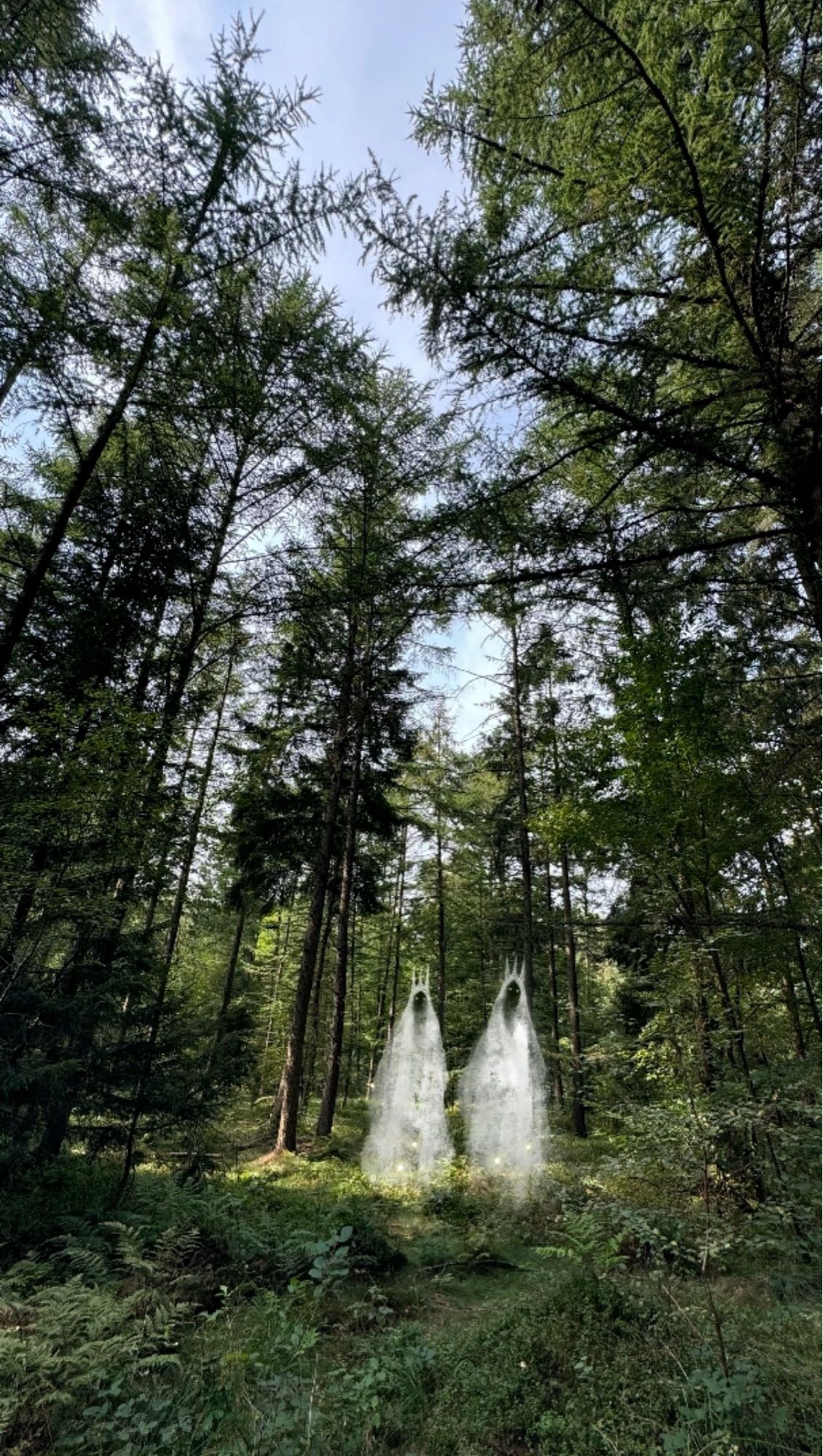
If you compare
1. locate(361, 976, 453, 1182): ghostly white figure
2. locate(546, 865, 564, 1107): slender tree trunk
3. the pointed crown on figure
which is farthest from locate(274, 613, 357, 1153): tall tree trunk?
locate(546, 865, 564, 1107): slender tree trunk

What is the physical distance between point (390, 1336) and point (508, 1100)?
8862 mm

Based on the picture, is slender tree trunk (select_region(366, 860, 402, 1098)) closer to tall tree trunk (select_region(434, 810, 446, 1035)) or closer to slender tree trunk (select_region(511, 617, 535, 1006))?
tall tree trunk (select_region(434, 810, 446, 1035))

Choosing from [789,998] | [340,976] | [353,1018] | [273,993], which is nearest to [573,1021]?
[340,976]

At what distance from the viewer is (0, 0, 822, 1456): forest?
10.4 ft

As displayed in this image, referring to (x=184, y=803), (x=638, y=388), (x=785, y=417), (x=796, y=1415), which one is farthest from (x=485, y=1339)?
(x=638, y=388)

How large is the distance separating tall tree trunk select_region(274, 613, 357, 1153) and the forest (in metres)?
0.31

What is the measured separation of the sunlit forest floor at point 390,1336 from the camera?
3.04 m

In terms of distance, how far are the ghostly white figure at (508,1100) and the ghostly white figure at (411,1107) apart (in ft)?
2.76

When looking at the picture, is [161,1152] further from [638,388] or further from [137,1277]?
[638,388]

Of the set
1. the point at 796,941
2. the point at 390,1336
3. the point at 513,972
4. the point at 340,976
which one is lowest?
the point at 390,1336

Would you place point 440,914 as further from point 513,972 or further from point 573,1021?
point 573,1021

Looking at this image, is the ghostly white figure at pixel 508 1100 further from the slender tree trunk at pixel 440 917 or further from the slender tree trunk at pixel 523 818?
the slender tree trunk at pixel 440 917

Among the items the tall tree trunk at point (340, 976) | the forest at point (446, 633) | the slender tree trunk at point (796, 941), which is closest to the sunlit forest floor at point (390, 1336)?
the forest at point (446, 633)

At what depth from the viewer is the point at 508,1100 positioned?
12602mm
